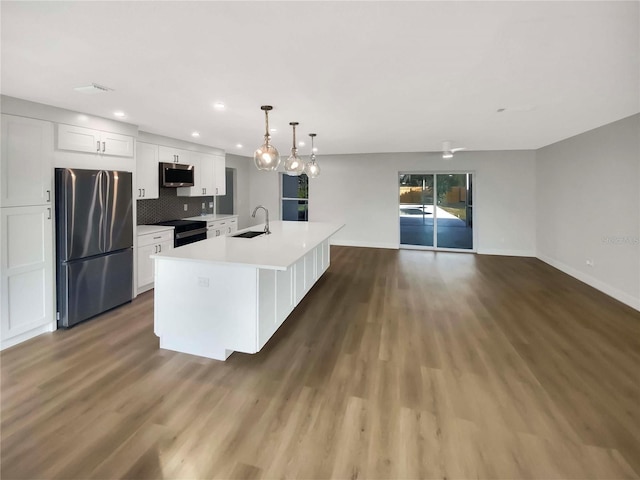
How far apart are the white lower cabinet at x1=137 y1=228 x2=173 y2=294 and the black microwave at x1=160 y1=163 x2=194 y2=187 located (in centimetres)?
83

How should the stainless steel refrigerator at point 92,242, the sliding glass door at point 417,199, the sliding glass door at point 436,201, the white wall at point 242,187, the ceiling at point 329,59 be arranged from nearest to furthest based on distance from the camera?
the ceiling at point 329,59 → the stainless steel refrigerator at point 92,242 → the sliding glass door at point 436,201 → the sliding glass door at point 417,199 → the white wall at point 242,187

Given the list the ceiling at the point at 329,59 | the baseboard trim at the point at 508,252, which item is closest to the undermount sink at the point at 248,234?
the ceiling at the point at 329,59

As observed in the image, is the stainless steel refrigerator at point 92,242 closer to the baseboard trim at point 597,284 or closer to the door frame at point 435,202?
the door frame at point 435,202

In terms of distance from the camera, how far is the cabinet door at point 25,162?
2.88 meters

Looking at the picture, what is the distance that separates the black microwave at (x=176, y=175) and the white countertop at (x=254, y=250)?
202 cm

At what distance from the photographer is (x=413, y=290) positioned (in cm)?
480

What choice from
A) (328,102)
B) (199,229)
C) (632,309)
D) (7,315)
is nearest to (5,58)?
(7,315)

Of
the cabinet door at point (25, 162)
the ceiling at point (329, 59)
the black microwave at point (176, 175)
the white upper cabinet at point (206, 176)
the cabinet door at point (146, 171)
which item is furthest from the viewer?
the white upper cabinet at point (206, 176)

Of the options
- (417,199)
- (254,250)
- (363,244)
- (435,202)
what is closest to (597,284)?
(435,202)

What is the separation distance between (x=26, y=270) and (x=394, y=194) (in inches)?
274

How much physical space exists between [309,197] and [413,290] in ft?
15.3

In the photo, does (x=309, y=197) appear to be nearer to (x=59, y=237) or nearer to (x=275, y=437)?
(x=59, y=237)

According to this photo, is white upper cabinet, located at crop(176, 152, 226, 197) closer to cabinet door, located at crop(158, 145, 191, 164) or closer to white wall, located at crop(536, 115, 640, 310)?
cabinet door, located at crop(158, 145, 191, 164)

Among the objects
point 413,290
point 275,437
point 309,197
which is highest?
point 309,197
